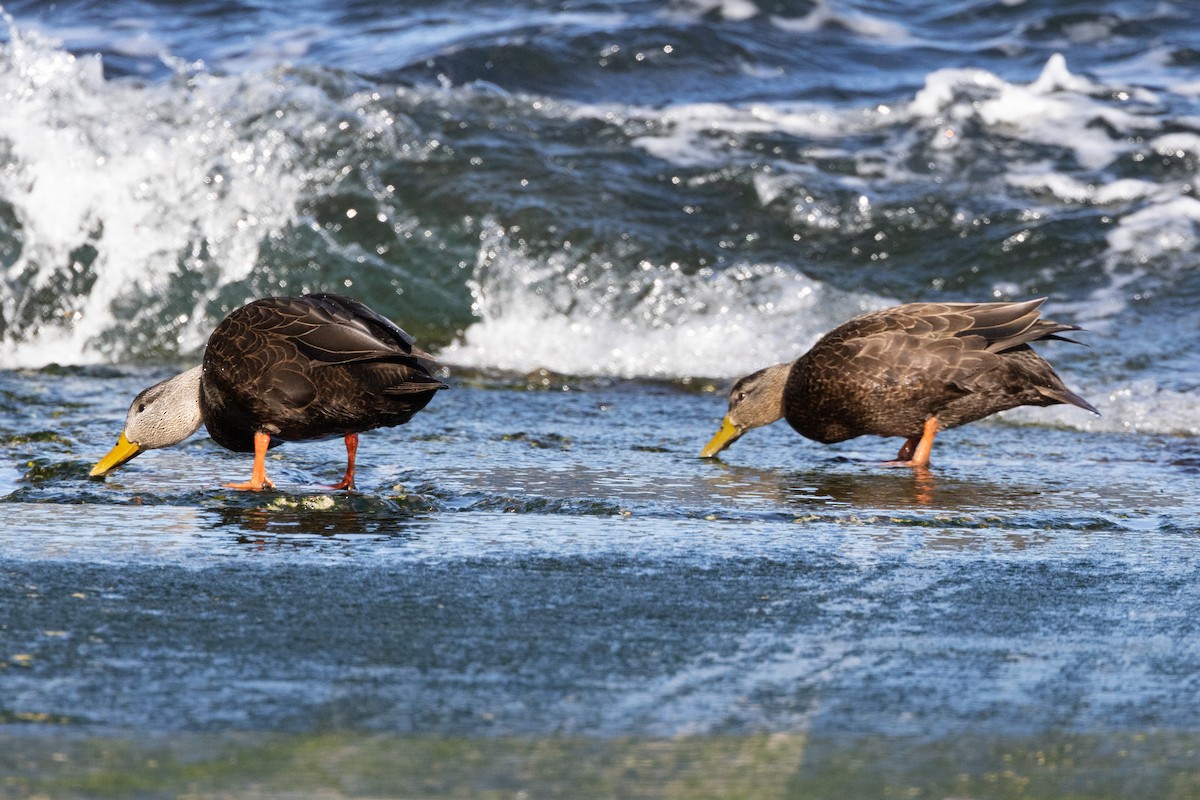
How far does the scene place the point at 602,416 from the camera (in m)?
6.86

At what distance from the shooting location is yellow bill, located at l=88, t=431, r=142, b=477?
502 cm

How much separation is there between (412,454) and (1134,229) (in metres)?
5.79

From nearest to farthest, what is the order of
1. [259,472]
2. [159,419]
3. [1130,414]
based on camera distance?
[259,472]
[159,419]
[1130,414]

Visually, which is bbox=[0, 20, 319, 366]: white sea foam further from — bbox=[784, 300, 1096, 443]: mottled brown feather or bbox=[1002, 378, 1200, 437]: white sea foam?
bbox=[1002, 378, 1200, 437]: white sea foam

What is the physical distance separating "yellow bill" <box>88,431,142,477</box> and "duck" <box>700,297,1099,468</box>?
216 centimetres

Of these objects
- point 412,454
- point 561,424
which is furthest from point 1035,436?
point 412,454

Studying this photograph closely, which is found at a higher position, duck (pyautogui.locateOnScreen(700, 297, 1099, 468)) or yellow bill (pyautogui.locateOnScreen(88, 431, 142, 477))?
yellow bill (pyautogui.locateOnScreen(88, 431, 142, 477))

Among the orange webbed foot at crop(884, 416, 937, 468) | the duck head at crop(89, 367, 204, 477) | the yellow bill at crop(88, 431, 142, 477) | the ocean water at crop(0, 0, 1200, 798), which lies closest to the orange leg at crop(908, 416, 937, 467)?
the orange webbed foot at crop(884, 416, 937, 468)

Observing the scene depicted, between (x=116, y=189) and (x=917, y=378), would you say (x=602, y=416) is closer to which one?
(x=917, y=378)

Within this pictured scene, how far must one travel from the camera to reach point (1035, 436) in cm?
662

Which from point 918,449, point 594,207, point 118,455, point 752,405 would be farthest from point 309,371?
point 594,207

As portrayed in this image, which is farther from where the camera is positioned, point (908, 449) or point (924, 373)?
point (908, 449)

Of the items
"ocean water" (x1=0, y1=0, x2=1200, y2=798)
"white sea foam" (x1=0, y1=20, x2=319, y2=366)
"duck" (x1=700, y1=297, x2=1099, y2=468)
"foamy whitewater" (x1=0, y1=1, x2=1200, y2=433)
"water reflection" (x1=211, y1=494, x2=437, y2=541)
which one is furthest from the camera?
"white sea foam" (x1=0, y1=20, x2=319, y2=366)

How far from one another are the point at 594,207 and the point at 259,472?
5.40m
